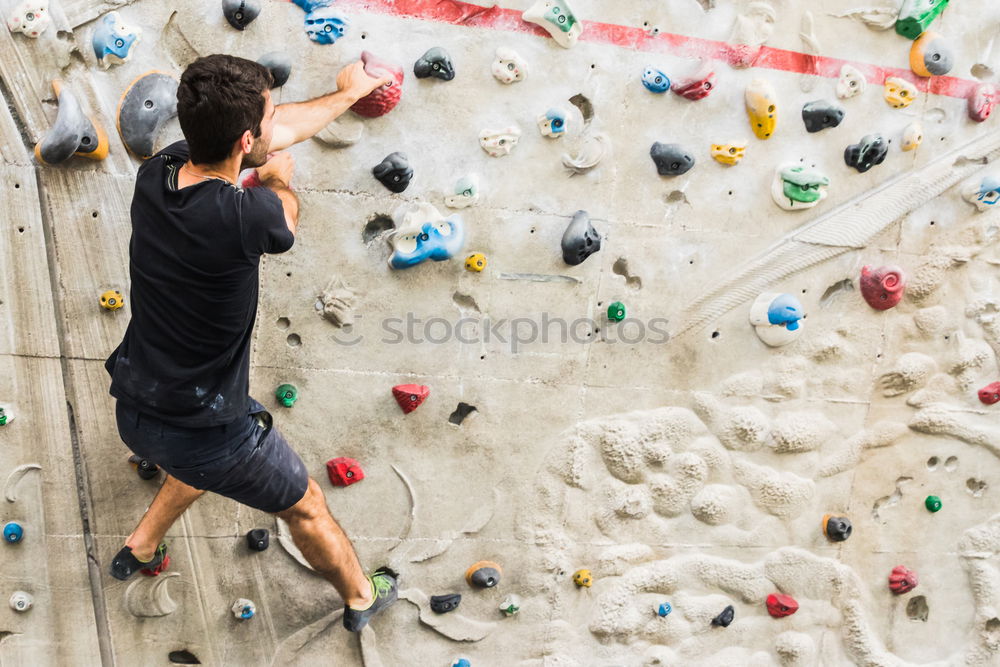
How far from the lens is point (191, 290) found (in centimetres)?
273

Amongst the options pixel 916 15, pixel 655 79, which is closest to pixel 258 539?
pixel 655 79

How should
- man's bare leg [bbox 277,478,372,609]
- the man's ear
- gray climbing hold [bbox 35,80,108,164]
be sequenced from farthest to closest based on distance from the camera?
man's bare leg [bbox 277,478,372,609] < gray climbing hold [bbox 35,80,108,164] < the man's ear

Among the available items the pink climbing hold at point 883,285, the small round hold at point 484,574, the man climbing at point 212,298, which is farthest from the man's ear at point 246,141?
the pink climbing hold at point 883,285

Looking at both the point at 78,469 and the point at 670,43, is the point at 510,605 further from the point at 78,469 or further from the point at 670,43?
the point at 670,43

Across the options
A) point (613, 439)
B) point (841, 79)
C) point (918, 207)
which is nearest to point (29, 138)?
point (613, 439)

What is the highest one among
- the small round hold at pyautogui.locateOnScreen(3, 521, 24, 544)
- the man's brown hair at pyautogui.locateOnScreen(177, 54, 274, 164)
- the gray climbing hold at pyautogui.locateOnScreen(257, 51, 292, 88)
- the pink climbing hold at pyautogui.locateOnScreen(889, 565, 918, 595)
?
the man's brown hair at pyautogui.locateOnScreen(177, 54, 274, 164)

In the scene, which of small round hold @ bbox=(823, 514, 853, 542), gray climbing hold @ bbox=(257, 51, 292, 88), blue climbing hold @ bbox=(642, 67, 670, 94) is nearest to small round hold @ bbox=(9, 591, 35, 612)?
gray climbing hold @ bbox=(257, 51, 292, 88)

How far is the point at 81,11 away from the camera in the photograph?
3311mm

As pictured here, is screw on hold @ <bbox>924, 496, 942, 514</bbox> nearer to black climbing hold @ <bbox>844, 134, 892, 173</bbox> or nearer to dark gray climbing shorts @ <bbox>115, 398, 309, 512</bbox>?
black climbing hold @ <bbox>844, 134, 892, 173</bbox>

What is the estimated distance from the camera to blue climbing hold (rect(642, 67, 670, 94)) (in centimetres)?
363

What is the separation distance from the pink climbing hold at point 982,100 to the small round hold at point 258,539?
3060 millimetres

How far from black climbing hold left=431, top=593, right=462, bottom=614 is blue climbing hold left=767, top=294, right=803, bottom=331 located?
1.55 m

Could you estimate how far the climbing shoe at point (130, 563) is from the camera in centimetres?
344

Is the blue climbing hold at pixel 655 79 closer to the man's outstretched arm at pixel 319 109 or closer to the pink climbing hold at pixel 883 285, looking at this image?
the man's outstretched arm at pixel 319 109
